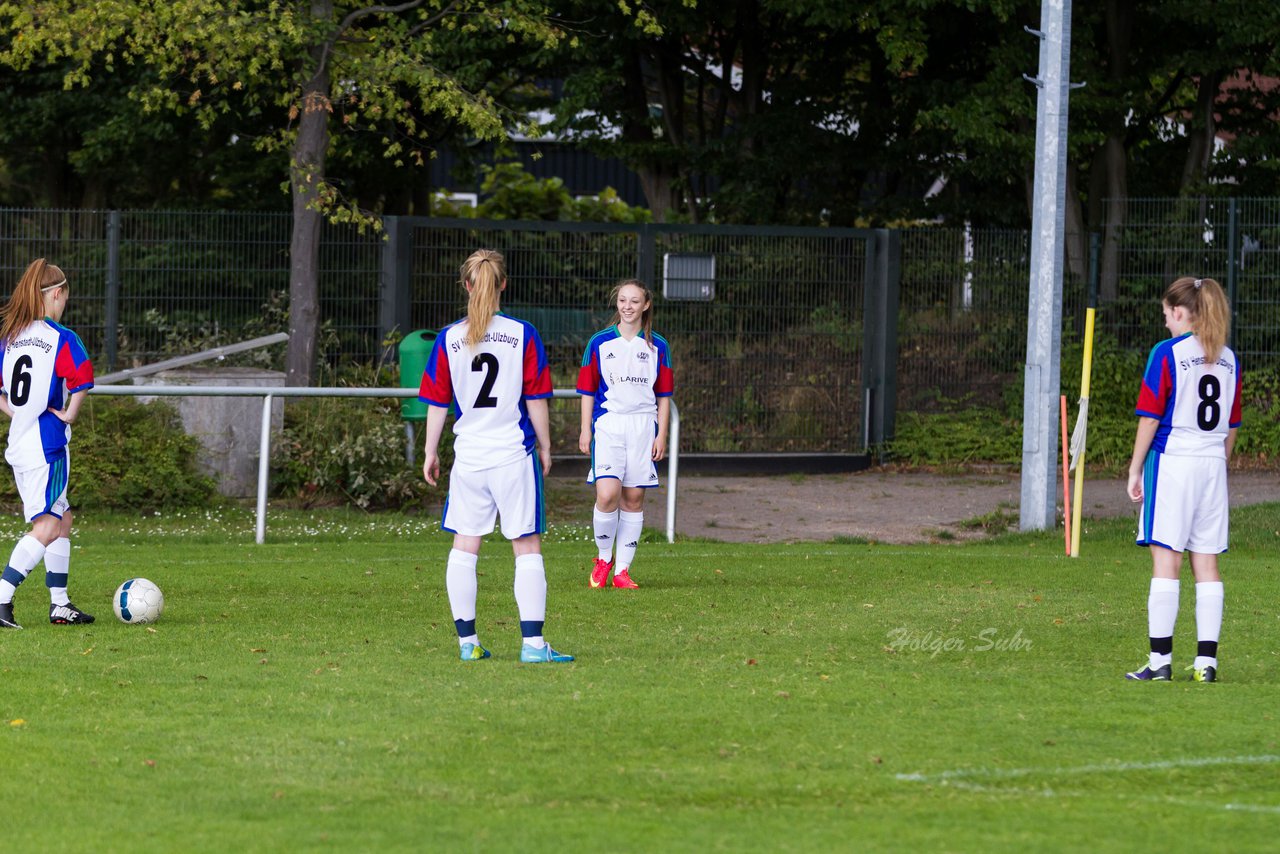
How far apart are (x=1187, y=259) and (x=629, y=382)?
10515 millimetres

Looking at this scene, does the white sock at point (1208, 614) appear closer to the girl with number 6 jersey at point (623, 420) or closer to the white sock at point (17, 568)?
the girl with number 6 jersey at point (623, 420)

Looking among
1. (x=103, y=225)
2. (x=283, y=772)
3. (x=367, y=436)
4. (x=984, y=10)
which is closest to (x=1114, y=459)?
(x=984, y=10)

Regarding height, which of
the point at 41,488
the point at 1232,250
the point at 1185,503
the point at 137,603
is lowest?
the point at 137,603

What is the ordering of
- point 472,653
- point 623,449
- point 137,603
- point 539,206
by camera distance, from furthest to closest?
point 539,206 < point 623,449 < point 137,603 < point 472,653

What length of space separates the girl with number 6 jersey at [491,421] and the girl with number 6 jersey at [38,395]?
2182 millimetres

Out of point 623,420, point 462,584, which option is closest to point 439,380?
point 462,584

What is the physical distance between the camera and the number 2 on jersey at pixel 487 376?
7.48 metres

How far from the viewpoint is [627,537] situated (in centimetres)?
1074

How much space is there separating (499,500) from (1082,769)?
282 cm

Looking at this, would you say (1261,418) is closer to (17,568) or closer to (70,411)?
(70,411)

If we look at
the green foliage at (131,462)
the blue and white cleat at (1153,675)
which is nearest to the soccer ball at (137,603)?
the blue and white cleat at (1153,675)

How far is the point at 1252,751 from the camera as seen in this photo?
6148mm

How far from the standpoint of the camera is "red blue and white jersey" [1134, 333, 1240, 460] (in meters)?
7.35

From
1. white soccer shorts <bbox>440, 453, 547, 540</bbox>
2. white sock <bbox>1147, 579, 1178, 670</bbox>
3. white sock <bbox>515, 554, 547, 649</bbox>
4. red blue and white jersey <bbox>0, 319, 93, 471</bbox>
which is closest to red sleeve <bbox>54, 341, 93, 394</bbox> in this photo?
red blue and white jersey <bbox>0, 319, 93, 471</bbox>
